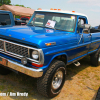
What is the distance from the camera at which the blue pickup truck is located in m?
2.72

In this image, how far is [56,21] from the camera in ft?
13.1

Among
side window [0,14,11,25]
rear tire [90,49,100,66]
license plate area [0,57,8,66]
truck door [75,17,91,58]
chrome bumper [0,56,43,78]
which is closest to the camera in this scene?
chrome bumper [0,56,43,78]

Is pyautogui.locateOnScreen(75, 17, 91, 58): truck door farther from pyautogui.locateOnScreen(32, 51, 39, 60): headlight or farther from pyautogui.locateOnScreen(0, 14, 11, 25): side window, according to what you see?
pyautogui.locateOnScreen(0, 14, 11, 25): side window

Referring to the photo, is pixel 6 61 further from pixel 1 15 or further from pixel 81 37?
pixel 1 15

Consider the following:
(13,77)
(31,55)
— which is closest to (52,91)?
(31,55)

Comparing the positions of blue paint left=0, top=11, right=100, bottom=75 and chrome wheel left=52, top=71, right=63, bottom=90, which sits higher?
blue paint left=0, top=11, right=100, bottom=75

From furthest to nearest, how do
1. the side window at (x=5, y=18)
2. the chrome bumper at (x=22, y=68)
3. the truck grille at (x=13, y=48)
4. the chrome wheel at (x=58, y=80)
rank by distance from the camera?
1. the side window at (x=5, y=18)
2. the chrome wheel at (x=58, y=80)
3. the truck grille at (x=13, y=48)
4. the chrome bumper at (x=22, y=68)

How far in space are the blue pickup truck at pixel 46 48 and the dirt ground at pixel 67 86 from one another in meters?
0.31

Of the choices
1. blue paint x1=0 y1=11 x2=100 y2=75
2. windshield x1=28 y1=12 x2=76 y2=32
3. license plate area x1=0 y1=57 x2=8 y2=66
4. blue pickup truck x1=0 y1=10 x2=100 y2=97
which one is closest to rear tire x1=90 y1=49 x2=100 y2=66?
blue paint x1=0 y1=11 x2=100 y2=75

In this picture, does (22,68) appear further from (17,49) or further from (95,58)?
(95,58)

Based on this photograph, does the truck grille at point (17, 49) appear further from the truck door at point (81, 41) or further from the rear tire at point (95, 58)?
the rear tire at point (95, 58)

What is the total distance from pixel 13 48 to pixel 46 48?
32.5 inches

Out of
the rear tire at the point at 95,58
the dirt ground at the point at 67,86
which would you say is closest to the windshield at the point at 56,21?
the dirt ground at the point at 67,86

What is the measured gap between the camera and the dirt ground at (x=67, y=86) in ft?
10.8
